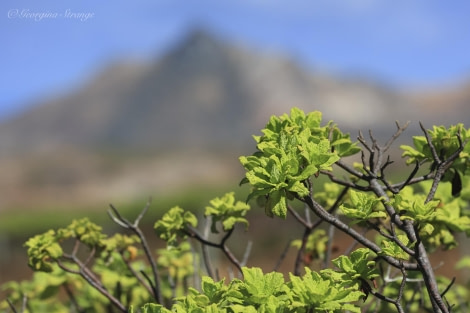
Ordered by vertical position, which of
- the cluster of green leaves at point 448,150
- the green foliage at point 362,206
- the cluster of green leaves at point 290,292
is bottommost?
the cluster of green leaves at point 290,292

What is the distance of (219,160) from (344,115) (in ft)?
129

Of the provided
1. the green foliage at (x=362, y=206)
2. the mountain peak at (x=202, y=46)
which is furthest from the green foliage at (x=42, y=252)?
the mountain peak at (x=202, y=46)

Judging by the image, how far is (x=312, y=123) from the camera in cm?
227

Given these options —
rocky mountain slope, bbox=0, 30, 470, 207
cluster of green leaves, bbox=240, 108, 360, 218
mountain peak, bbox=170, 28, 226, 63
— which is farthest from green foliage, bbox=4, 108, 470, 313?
mountain peak, bbox=170, 28, 226, 63

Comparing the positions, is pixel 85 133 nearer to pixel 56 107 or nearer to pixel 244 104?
pixel 56 107

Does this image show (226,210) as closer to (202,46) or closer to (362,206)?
(362,206)

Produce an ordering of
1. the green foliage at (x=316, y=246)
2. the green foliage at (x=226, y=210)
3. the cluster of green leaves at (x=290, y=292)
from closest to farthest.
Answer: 1. the cluster of green leaves at (x=290, y=292)
2. the green foliage at (x=226, y=210)
3. the green foliage at (x=316, y=246)

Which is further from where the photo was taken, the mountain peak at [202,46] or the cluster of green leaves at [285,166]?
the mountain peak at [202,46]

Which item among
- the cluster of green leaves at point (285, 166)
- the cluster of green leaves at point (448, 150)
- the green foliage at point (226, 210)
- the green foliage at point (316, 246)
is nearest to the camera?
the cluster of green leaves at point (285, 166)

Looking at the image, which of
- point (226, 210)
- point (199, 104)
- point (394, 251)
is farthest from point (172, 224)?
point (199, 104)

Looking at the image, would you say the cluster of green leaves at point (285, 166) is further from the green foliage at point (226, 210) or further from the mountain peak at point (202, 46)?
the mountain peak at point (202, 46)

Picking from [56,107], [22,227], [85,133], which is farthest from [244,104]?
[22,227]

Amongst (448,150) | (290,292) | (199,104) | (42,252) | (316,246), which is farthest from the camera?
(199,104)

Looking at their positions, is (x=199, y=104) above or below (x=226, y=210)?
above
